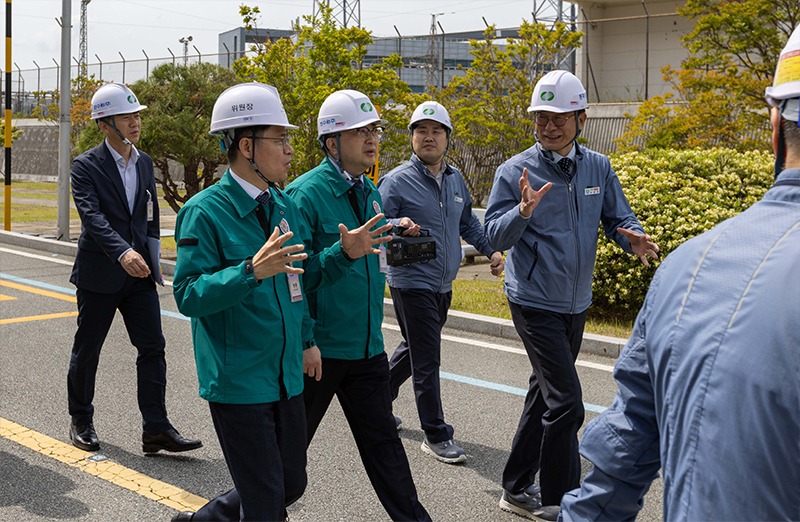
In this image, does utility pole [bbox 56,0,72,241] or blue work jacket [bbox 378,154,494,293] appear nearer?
blue work jacket [bbox 378,154,494,293]

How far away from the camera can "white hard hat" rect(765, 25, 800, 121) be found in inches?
64.4

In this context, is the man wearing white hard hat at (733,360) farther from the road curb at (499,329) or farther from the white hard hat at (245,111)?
the road curb at (499,329)

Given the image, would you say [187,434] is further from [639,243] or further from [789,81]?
[789,81]

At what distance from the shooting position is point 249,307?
11.5 feet

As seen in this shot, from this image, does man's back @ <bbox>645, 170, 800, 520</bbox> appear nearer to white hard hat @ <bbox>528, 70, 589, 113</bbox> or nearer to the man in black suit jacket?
white hard hat @ <bbox>528, 70, 589, 113</bbox>

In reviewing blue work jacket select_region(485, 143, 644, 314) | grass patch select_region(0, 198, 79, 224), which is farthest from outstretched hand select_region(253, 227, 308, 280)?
grass patch select_region(0, 198, 79, 224)

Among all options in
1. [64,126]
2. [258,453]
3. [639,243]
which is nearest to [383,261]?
[639,243]

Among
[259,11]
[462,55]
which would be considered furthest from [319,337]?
[462,55]

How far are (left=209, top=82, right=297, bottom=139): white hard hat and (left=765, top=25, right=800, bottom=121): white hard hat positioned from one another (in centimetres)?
226

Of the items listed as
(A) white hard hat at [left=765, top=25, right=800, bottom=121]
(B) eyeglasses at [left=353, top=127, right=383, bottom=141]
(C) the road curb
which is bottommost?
(C) the road curb

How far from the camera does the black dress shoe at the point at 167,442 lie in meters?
5.57

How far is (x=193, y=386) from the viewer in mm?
7156

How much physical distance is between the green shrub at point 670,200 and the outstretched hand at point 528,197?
469 cm

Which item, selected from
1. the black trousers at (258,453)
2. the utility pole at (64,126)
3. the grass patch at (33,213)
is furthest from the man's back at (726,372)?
the grass patch at (33,213)
